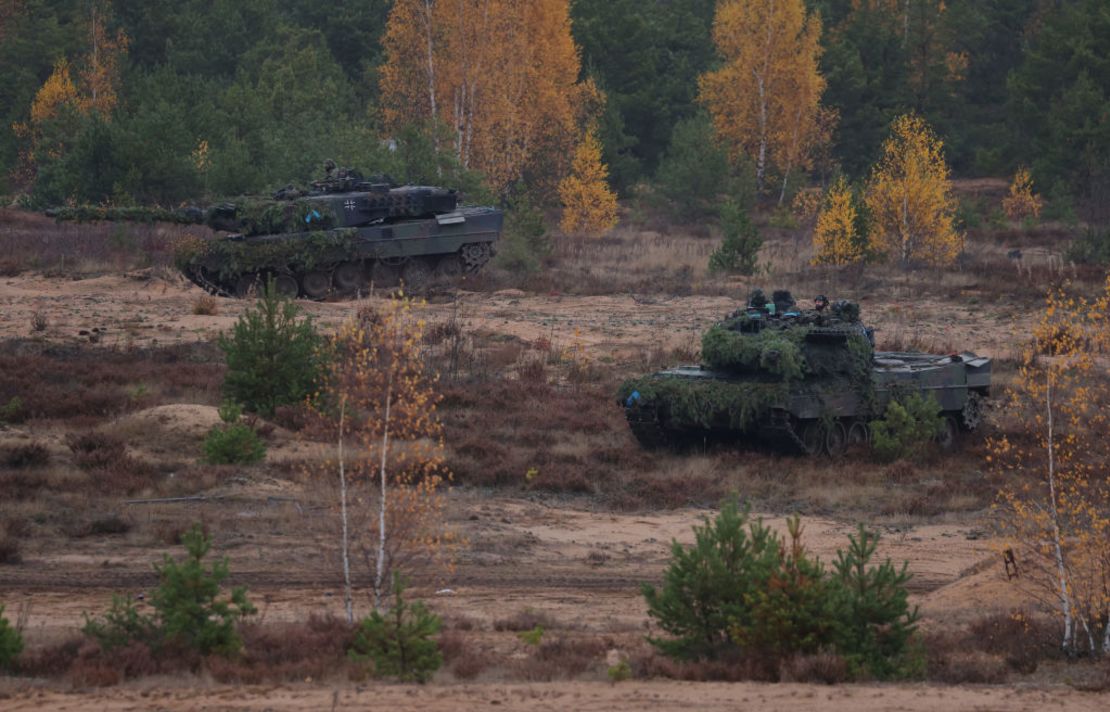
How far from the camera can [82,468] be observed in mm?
18141

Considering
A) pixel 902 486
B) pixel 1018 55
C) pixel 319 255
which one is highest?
pixel 1018 55

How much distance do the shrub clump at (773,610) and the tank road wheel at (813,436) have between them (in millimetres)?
8905

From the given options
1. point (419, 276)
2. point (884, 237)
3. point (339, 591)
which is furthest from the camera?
point (884, 237)

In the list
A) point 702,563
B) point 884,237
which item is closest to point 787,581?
point 702,563

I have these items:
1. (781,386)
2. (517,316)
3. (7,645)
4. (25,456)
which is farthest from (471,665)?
(517,316)

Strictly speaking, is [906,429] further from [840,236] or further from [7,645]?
[840,236]

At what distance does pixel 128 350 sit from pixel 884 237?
21783 millimetres

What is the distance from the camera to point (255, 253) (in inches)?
1278

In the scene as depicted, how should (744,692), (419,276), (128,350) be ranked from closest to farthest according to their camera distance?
(744,692)
(128,350)
(419,276)

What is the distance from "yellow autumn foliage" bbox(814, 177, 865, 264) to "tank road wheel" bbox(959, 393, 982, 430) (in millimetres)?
17348

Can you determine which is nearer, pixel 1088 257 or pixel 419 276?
pixel 419 276

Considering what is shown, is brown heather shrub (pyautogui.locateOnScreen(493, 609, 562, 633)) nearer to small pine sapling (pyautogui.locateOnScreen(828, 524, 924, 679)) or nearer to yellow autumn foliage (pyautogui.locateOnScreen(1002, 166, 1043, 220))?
small pine sapling (pyautogui.locateOnScreen(828, 524, 924, 679))

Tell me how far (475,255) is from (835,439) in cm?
1673

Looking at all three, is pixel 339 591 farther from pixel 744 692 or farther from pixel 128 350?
pixel 128 350
